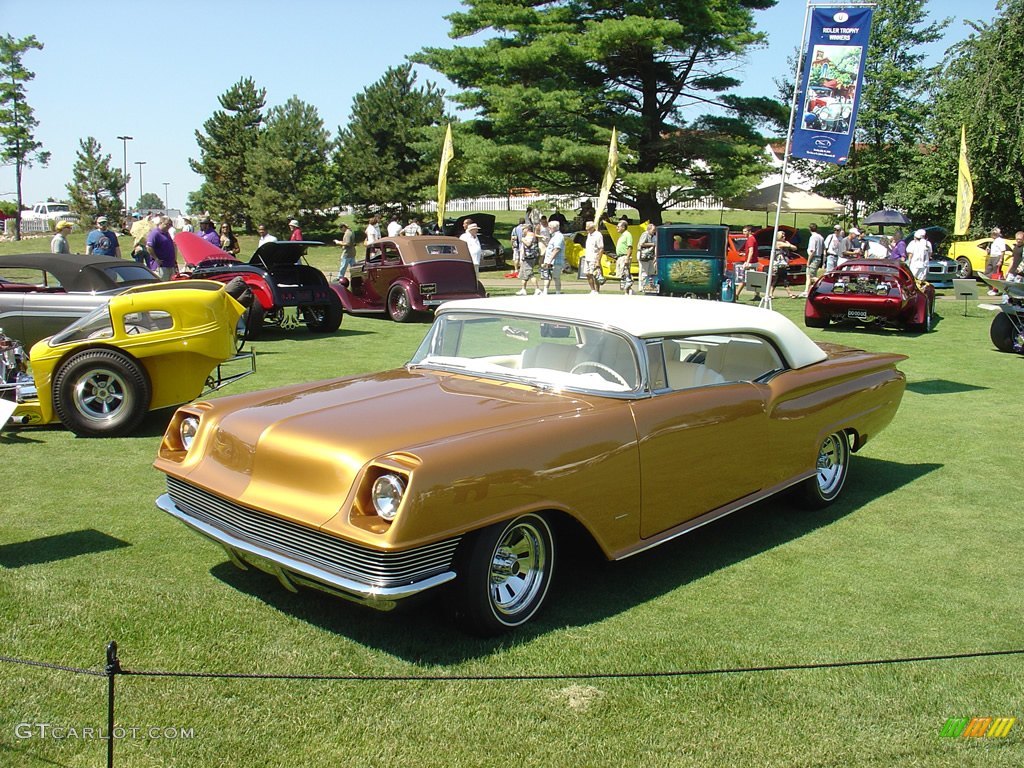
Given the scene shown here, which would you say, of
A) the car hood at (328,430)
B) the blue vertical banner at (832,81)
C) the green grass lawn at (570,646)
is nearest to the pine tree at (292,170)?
the blue vertical banner at (832,81)

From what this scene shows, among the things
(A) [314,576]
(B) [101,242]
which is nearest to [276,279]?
(B) [101,242]

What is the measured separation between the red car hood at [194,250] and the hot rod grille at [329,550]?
11.5 meters

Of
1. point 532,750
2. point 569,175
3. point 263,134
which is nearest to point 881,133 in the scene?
point 569,175

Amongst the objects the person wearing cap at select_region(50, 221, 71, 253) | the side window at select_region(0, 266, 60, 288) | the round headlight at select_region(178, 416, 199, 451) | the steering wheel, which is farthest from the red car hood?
the steering wheel

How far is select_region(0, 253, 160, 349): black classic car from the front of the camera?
29.1ft

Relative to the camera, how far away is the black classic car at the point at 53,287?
888cm

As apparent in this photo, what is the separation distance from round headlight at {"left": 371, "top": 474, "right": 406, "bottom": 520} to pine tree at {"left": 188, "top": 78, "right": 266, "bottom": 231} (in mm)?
41753

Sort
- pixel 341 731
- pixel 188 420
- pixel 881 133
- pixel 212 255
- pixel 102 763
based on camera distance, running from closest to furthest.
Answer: pixel 102 763 < pixel 341 731 < pixel 188 420 < pixel 212 255 < pixel 881 133

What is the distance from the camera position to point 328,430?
388 centimetres

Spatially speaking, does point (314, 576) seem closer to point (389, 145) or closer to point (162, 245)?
point (162, 245)

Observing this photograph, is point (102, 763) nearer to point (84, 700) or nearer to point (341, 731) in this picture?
point (84, 700)

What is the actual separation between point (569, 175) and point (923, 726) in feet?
95.8

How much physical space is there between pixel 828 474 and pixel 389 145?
35525mm

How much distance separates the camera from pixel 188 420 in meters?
4.52
